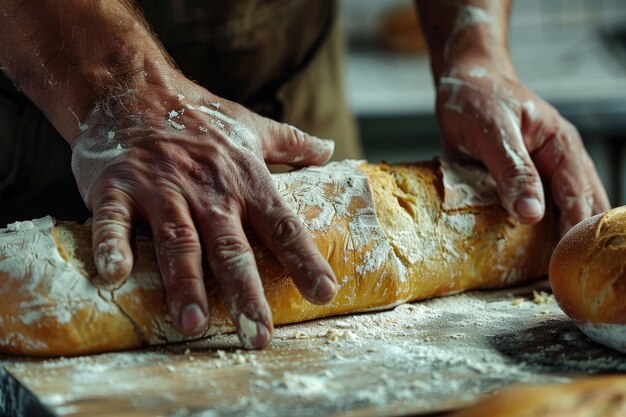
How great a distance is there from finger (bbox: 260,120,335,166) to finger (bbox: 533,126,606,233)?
20.3 inches

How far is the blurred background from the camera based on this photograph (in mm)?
3586

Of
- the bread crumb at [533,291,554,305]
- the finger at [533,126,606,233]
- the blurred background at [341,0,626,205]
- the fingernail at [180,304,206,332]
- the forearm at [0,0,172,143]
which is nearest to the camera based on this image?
the fingernail at [180,304,206,332]

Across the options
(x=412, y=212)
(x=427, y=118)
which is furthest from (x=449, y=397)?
(x=427, y=118)

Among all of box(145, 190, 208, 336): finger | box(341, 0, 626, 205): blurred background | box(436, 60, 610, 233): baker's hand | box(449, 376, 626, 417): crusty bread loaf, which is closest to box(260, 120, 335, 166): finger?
box(145, 190, 208, 336): finger

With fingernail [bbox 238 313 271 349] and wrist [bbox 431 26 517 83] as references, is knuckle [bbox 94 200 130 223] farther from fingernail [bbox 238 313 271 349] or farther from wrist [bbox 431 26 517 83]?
wrist [bbox 431 26 517 83]

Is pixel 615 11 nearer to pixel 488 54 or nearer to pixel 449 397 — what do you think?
pixel 488 54

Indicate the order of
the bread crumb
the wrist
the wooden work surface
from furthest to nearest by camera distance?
1. the wrist
2. the bread crumb
3. the wooden work surface

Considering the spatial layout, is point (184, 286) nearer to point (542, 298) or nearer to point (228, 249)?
point (228, 249)

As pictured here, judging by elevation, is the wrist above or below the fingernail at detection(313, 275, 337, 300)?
above

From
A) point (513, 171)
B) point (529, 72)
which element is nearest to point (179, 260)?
point (513, 171)

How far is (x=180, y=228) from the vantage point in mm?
1264

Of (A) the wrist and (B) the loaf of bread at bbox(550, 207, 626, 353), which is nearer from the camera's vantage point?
(B) the loaf of bread at bbox(550, 207, 626, 353)

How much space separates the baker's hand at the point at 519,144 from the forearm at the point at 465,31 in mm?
84

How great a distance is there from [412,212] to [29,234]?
0.73 m
